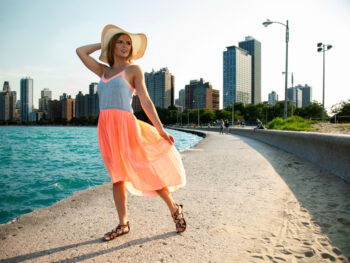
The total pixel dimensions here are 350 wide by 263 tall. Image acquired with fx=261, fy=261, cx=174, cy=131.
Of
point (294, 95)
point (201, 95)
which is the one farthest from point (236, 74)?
point (294, 95)

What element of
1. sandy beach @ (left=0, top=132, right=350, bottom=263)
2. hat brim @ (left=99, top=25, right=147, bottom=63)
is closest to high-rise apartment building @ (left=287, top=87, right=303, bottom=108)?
sandy beach @ (left=0, top=132, right=350, bottom=263)

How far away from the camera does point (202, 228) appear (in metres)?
2.81

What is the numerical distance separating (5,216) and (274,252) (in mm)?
5282

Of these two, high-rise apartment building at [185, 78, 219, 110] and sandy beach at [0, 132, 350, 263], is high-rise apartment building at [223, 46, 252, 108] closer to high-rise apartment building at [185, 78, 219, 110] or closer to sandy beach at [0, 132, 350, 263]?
high-rise apartment building at [185, 78, 219, 110]

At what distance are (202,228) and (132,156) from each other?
1103 mm

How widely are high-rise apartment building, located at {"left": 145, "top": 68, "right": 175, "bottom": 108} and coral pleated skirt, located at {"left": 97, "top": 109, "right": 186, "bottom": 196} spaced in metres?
174

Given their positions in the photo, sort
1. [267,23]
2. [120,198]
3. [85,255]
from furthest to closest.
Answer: [267,23] → [120,198] → [85,255]

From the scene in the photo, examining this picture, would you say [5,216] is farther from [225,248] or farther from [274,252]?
[274,252]

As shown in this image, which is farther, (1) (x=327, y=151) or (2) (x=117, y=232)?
(1) (x=327, y=151)

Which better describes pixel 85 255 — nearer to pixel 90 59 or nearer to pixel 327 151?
pixel 90 59

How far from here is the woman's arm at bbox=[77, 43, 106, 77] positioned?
2.85 m

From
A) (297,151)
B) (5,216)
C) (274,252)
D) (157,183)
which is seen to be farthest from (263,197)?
(297,151)

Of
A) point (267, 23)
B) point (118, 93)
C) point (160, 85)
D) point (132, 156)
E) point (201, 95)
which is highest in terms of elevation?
point (160, 85)

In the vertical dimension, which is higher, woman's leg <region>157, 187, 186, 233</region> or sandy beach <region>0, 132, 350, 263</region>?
woman's leg <region>157, 187, 186, 233</region>
